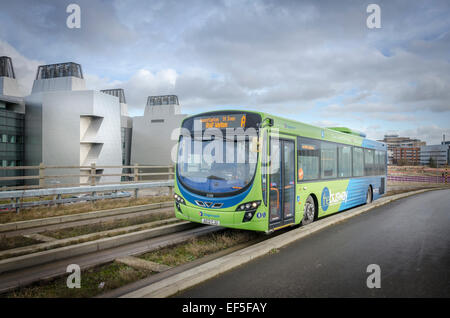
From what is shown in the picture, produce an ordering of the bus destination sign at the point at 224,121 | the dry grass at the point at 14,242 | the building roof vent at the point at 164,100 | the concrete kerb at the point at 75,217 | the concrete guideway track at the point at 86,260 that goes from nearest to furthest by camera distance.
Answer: the concrete guideway track at the point at 86,260, the dry grass at the point at 14,242, the bus destination sign at the point at 224,121, the concrete kerb at the point at 75,217, the building roof vent at the point at 164,100

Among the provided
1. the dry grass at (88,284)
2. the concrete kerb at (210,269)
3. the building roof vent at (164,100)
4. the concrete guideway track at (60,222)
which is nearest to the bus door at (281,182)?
the concrete kerb at (210,269)

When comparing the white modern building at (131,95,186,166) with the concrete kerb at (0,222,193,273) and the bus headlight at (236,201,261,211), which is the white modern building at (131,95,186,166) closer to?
the concrete kerb at (0,222,193,273)

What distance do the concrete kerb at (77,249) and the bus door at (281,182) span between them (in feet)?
9.43

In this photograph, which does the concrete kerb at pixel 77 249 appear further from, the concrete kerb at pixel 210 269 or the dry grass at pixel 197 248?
the concrete kerb at pixel 210 269

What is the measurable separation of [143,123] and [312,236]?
54.4 meters

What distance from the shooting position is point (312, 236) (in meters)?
7.77

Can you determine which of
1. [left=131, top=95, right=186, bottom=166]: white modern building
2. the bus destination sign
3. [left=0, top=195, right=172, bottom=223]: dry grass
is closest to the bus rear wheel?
the bus destination sign

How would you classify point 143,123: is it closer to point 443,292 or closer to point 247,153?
point 247,153

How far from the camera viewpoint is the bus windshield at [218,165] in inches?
275

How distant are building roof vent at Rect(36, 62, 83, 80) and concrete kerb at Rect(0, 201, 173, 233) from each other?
1664 inches

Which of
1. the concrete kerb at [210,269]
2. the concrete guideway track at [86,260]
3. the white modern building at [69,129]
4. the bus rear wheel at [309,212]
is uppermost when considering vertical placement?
the white modern building at [69,129]

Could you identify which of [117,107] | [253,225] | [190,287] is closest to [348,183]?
[253,225]

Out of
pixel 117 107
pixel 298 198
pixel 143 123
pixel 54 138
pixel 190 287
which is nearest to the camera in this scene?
pixel 190 287

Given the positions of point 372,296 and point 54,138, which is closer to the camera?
point 372,296
